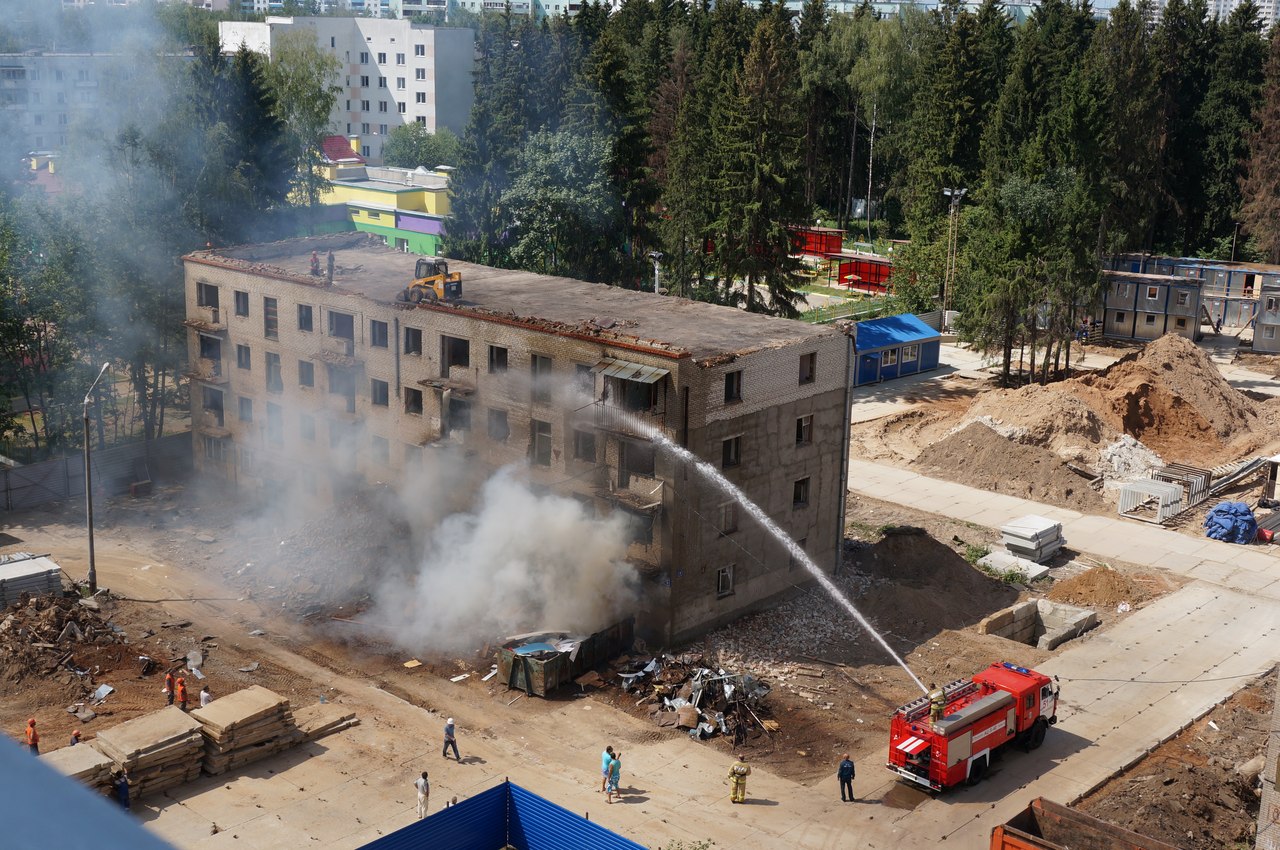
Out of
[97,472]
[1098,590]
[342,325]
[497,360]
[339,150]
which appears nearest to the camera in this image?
[497,360]

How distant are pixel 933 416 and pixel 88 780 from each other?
44.2 meters

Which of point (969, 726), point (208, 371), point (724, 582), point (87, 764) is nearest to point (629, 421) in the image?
point (724, 582)

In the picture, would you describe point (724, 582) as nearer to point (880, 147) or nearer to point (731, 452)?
point (731, 452)

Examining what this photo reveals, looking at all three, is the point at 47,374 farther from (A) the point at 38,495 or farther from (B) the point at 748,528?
(B) the point at 748,528

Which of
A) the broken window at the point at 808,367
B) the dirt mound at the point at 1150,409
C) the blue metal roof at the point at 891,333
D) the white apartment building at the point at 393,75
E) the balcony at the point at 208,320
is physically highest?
the white apartment building at the point at 393,75

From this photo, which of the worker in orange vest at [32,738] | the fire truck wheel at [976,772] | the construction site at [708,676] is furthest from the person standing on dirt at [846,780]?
the worker in orange vest at [32,738]

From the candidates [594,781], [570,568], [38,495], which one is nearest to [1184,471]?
[570,568]

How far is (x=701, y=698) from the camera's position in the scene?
33.7 m

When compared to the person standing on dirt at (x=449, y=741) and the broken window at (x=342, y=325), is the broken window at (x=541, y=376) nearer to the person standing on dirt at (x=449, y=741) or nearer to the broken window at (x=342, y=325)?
the broken window at (x=342, y=325)

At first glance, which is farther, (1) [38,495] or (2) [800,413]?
(1) [38,495]

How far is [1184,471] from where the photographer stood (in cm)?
5316

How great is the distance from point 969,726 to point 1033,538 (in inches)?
639

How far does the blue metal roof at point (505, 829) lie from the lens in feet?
80.5

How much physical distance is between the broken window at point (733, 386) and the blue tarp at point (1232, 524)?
2198 centimetres
